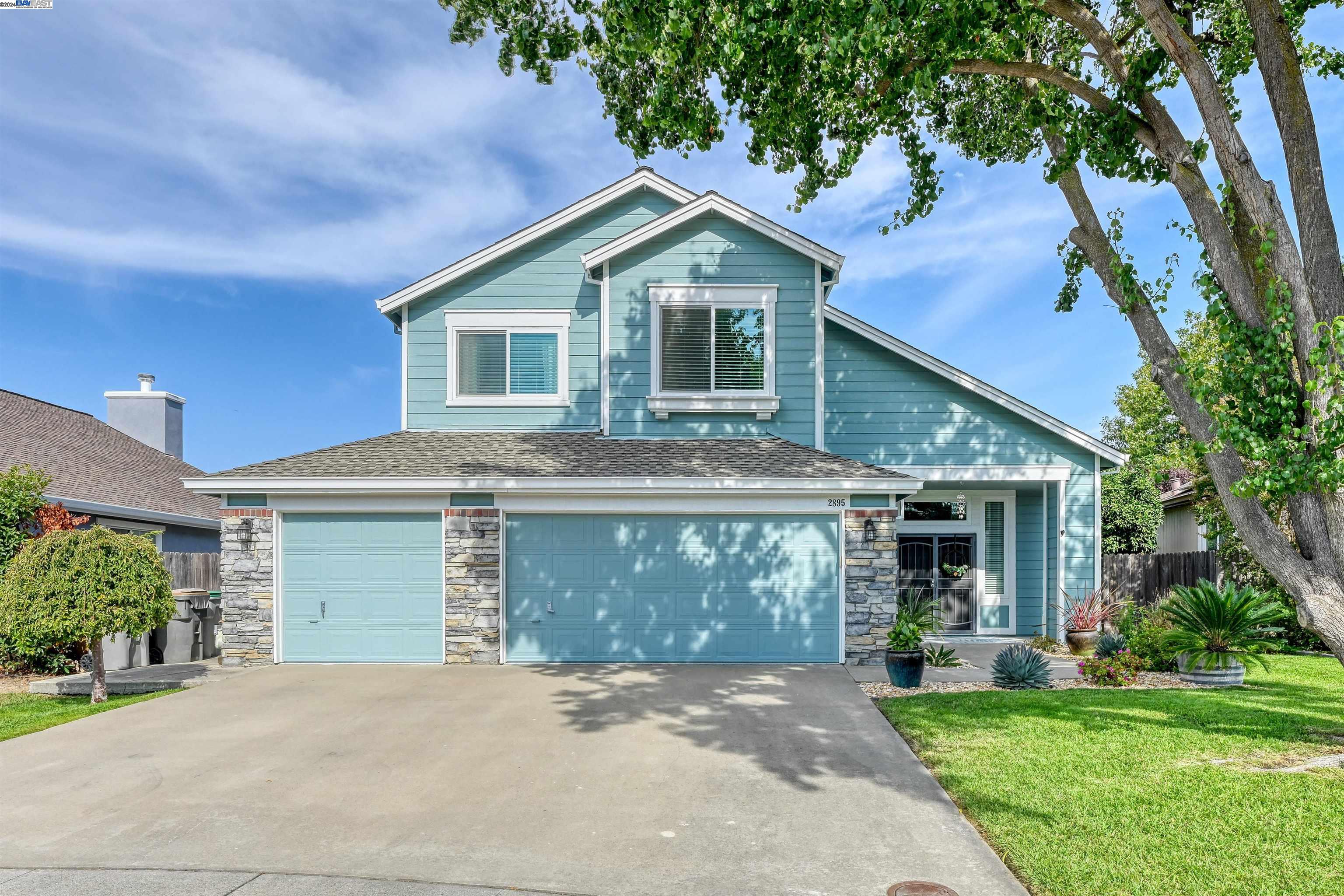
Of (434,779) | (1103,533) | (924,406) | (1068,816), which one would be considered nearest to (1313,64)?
(924,406)

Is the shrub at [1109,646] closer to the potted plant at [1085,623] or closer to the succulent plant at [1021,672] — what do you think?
the potted plant at [1085,623]

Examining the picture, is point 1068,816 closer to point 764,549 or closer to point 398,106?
point 764,549

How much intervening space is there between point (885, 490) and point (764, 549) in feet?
6.47

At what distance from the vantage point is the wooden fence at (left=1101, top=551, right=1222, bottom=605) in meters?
16.5

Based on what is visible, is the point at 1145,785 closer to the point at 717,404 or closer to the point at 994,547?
the point at 717,404

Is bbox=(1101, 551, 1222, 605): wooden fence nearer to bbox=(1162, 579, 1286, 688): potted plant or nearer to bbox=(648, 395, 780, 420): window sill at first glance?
bbox=(1162, 579, 1286, 688): potted plant

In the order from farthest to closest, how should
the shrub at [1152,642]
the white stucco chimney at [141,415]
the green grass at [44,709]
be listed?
the white stucco chimney at [141,415] < the shrub at [1152,642] < the green grass at [44,709]

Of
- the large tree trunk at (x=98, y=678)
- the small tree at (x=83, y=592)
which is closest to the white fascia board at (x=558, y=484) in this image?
the small tree at (x=83, y=592)

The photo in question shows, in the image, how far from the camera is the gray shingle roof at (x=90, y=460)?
1362 centimetres

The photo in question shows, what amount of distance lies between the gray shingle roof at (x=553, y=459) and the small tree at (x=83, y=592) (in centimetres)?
179

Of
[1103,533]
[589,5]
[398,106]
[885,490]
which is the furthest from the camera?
[1103,533]

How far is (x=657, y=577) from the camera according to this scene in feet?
36.2

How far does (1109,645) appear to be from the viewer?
10.7 m

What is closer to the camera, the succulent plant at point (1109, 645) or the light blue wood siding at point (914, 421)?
the succulent plant at point (1109, 645)
